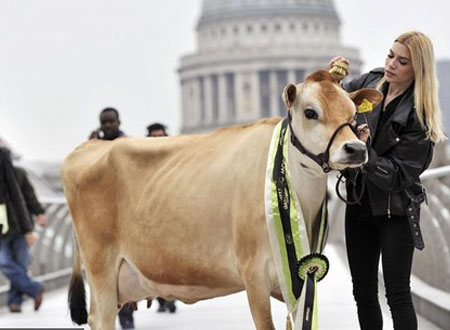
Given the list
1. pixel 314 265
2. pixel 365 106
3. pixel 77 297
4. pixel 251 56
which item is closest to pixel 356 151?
pixel 365 106

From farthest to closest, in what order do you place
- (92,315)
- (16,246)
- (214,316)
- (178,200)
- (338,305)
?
(16,246)
(338,305)
(214,316)
(92,315)
(178,200)

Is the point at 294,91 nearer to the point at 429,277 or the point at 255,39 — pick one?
the point at 429,277

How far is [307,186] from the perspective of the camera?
6738 millimetres

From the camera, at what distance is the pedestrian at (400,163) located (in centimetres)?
688

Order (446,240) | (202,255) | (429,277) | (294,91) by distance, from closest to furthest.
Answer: (294,91), (202,255), (446,240), (429,277)

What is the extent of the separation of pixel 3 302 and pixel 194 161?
8430 mm

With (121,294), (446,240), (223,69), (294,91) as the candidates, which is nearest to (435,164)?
(446,240)

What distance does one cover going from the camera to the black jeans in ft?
22.7

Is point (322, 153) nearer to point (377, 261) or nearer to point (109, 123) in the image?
point (377, 261)

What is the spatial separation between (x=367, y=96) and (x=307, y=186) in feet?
1.55

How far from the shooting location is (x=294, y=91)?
21.2 ft

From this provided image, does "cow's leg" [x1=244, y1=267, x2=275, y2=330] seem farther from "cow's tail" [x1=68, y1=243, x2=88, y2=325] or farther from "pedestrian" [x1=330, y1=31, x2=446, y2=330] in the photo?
"cow's tail" [x1=68, y1=243, x2=88, y2=325]

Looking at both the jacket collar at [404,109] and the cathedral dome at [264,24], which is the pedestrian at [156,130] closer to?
the jacket collar at [404,109]

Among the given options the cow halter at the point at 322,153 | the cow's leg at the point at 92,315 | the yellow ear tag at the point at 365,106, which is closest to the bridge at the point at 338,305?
the cow's leg at the point at 92,315
